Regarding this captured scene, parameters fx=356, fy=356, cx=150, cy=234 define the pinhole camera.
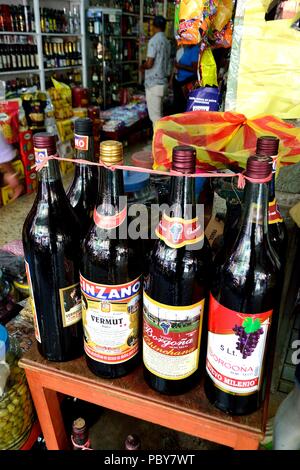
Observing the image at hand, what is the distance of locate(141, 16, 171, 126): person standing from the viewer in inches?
155

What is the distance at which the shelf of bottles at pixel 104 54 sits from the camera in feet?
14.0

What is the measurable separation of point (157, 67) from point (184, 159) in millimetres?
4015

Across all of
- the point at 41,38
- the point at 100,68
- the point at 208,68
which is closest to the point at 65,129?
the point at 41,38

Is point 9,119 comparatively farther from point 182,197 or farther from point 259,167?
point 259,167

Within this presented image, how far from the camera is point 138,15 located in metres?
5.14

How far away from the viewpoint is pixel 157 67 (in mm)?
4086

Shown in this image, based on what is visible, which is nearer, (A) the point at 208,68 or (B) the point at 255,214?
(B) the point at 255,214

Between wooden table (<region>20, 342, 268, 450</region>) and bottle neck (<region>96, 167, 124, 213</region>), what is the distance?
1.09 feet

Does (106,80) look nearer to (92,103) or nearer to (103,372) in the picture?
(92,103)

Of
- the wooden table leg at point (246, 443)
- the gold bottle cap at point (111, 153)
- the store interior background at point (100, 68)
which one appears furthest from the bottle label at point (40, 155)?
the store interior background at point (100, 68)

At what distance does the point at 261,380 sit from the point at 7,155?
1.31 metres

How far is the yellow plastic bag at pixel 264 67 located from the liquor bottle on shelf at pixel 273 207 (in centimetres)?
29

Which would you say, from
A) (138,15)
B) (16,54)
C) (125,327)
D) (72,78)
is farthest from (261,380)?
(138,15)

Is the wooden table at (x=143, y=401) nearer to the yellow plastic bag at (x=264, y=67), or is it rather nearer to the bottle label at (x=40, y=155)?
the bottle label at (x=40, y=155)
